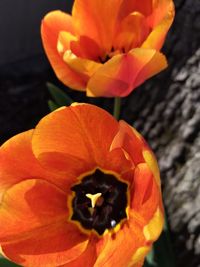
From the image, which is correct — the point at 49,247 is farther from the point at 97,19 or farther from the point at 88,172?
the point at 97,19

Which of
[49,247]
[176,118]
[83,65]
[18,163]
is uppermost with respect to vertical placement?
[83,65]

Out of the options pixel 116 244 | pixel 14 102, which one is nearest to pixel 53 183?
pixel 116 244

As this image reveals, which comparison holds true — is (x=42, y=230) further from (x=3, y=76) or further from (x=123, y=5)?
(x=3, y=76)

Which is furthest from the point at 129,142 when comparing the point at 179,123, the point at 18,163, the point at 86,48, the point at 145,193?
the point at 179,123

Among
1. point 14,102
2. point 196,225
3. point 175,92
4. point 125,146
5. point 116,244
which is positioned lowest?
point 14,102

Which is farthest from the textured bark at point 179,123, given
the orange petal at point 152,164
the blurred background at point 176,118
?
the orange petal at point 152,164

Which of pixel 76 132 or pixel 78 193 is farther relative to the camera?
pixel 78 193
